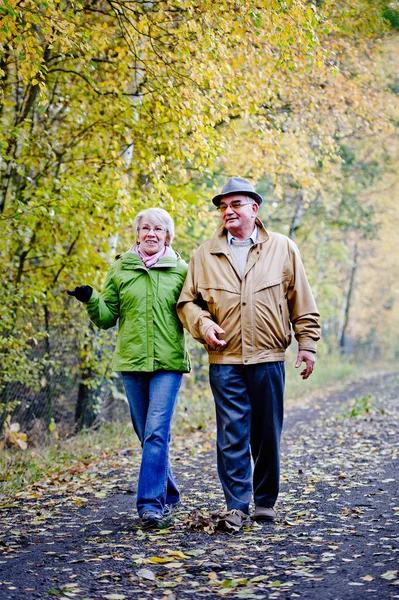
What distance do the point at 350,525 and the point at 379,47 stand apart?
10617 millimetres

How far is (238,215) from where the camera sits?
5.09 m

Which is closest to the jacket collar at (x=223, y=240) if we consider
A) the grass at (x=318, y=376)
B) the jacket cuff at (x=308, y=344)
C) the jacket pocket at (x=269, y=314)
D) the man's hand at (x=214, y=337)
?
the jacket pocket at (x=269, y=314)

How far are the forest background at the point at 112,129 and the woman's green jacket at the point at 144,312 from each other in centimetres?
185

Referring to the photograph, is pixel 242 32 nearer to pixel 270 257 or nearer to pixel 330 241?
pixel 270 257

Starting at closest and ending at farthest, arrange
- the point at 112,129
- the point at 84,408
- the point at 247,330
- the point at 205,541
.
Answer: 1. the point at 205,541
2. the point at 247,330
3. the point at 112,129
4. the point at 84,408

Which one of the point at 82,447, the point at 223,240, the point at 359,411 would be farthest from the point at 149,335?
the point at 359,411

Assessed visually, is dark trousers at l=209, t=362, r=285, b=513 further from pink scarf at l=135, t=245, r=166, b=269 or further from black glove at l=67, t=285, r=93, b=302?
black glove at l=67, t=285, r=93, b=302

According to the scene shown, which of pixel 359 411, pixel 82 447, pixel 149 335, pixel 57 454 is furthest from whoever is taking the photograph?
pixel 359 411

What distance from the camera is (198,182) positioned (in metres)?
12.1

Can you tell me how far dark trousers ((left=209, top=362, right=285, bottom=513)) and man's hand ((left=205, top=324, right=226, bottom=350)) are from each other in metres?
0.23

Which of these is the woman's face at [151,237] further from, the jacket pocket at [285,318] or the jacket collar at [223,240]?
the jacket pocket at [285,318]

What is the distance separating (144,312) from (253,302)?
2.61 ft

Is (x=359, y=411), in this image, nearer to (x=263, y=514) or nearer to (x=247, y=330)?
(x=263, y=514)

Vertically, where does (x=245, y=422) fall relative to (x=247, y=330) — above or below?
below
